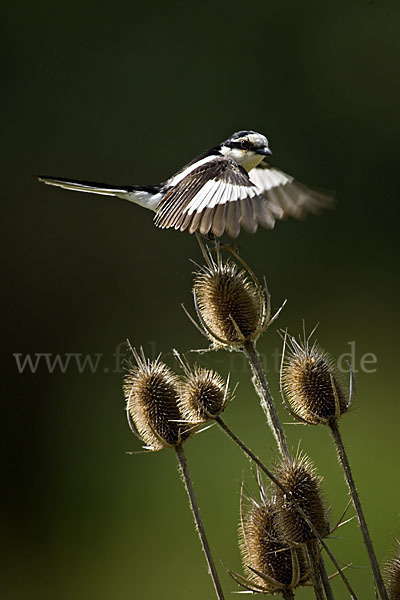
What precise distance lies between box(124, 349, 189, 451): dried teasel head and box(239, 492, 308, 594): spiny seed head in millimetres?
153

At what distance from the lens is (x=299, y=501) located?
1.00m

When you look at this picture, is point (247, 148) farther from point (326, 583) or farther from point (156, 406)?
point (326, 583)

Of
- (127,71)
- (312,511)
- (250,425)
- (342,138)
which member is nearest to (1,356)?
(250,425)

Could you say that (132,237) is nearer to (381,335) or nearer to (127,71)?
(127,71)

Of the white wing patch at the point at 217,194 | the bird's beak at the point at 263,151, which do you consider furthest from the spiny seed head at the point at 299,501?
the bird's beak at the point at 263,151

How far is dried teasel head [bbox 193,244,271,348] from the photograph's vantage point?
114cm

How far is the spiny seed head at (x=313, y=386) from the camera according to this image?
106cm

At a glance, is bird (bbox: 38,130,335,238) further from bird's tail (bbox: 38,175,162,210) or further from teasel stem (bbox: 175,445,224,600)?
teasel stem (bbox: 175,445,224,600)

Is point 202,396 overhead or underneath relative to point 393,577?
overhead

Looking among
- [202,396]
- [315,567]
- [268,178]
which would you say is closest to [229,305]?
[202,396]

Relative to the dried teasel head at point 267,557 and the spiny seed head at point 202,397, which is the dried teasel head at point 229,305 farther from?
the dried teasel head at point 267,557

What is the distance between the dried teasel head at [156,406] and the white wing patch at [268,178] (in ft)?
2.22

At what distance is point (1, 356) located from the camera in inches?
144

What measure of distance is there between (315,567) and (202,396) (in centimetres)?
28
